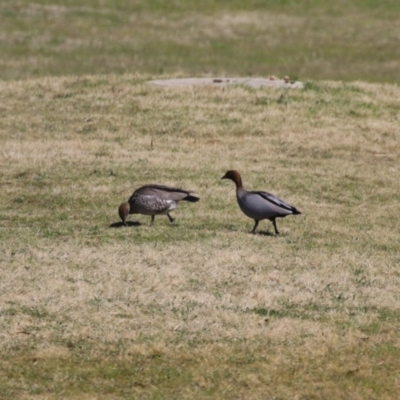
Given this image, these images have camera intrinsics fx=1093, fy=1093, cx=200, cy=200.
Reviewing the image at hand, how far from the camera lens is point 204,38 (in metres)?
47.5

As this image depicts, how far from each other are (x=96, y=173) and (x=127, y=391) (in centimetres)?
1154

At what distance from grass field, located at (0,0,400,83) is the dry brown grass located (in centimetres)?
1159

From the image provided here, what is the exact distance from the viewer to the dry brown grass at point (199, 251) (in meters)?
12.1

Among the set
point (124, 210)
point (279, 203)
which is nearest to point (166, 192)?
point (124, 210)

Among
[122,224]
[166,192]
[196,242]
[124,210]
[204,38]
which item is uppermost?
→ [204,38]

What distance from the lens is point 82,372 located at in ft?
38.9

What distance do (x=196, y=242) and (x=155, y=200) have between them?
1340 mm

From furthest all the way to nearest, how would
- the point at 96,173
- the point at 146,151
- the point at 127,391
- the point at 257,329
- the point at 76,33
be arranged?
1. the point at 76,33
2. the point at 146,151
3. the point at 96,173
4. the point at 257,329
5. the point at 127,391

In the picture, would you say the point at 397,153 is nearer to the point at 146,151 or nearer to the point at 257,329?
the point at 146,151

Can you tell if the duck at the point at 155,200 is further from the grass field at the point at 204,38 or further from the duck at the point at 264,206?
the grass field at the point at 204,38

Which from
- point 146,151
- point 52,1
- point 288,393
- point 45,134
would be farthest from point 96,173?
point 52,1

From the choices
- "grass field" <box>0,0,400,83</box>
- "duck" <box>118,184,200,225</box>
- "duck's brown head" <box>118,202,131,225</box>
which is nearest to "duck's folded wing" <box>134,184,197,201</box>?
"duck" <box>118,184,200,225</box>

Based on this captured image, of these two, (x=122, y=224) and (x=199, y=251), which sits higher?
(x=199, y=251)

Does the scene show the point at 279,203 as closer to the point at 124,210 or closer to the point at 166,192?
the point at 166,192
